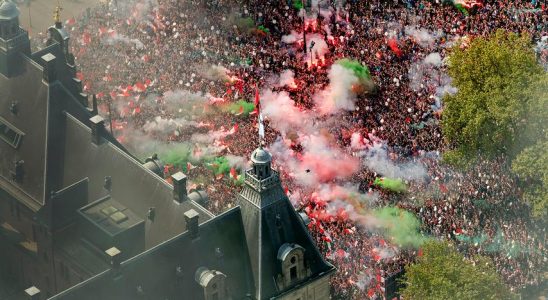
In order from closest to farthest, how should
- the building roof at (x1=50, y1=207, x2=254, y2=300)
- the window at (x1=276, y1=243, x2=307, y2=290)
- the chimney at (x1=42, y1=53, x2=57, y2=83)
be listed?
the building roof at (x1=50, y1=207, x2=254, y2=300)
the window at (x1=276, y1=243, x2=307, y2=290)
the chimney at (x1=42, y1=53, x2=57, y2=83)

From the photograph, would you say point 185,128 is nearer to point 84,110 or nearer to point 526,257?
point 84,110

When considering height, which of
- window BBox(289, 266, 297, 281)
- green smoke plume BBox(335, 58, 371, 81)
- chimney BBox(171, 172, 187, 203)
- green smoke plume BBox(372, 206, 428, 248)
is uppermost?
green smoke plume BBox(335, 58, 371, 81)

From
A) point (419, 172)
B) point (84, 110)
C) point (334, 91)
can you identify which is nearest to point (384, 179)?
point (419, 172)

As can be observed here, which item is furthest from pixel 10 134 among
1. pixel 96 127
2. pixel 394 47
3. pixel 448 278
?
pixel 394 47

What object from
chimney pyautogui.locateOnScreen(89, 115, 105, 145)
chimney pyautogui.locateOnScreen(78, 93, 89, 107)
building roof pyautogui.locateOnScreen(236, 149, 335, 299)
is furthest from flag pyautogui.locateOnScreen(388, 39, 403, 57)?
building roof pyautogui.locateOnScreen(236, 149, 335, 299)

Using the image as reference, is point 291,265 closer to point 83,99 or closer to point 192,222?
point 192,222

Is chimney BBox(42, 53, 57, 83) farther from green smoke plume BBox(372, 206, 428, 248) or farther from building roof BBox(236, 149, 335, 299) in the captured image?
green smoke plume BBox(372, 206, 428, 248)
